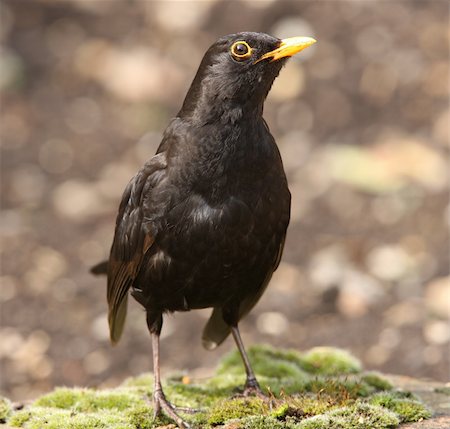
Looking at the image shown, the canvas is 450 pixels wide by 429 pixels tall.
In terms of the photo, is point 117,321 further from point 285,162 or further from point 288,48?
point 285,162

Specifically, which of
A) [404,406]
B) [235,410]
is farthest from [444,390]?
[235,410]

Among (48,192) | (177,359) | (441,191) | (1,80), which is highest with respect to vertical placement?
(1,80)

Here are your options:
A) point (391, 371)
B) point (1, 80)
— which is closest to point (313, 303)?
point (391, 371)

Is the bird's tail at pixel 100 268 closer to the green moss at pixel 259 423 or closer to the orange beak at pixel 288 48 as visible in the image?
the green moss at pixel 259 423

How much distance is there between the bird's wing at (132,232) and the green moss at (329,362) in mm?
1473

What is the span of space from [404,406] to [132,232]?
68.8 inches

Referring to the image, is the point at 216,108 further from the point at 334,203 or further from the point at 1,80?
the point at 1,80

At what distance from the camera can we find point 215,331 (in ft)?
18.5

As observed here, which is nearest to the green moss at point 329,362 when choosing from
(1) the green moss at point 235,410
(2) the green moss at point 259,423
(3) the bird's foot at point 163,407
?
(1) the green moss at point 235,410

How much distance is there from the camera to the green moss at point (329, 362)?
587 cm

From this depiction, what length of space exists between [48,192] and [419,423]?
21.6 feet

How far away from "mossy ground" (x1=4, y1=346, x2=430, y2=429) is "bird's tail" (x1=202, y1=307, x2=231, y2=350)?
0.25 meters

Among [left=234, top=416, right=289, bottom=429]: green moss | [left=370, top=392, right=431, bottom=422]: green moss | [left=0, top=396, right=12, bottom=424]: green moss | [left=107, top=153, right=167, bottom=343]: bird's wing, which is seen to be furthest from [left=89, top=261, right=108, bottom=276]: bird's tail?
[left=370, top=392, right=431, bottom=422]: green moss

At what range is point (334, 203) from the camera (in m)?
9.52
